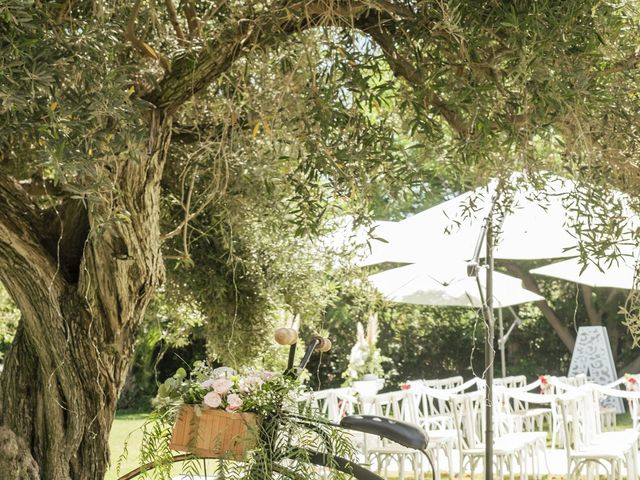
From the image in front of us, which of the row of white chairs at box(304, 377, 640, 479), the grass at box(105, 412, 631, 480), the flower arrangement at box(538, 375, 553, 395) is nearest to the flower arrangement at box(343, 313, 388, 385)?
the grass at box(105, 412, 631, 480)

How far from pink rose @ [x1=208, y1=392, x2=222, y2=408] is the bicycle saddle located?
44 centimetres

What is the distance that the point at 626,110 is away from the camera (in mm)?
3211

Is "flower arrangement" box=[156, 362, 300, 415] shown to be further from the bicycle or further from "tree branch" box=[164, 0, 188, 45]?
"tree branch" box=[164, 0, 188, 45]

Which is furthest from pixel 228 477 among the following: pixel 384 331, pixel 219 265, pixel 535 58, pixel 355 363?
pixel 384 331

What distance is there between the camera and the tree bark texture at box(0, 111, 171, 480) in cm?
380

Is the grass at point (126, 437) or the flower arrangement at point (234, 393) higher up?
the grass at point (126, 437)

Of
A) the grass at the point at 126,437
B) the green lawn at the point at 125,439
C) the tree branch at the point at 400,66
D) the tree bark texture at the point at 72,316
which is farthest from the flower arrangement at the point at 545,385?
the tree branch at the point at 400,66

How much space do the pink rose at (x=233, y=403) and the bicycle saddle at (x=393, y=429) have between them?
14.2 inches

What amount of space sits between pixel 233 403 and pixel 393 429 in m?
0.55

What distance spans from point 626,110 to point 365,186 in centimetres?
93

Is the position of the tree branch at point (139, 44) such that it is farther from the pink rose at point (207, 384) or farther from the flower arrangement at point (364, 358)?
the flower arrangement at point (364, 358)

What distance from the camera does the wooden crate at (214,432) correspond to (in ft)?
10.4

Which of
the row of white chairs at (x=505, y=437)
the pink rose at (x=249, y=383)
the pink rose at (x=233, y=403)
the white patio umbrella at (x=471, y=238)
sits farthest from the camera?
the white patio umbrella at (x=471, y=238)

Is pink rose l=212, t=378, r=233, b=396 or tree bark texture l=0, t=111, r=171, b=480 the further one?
tree bark texture l=0, t=111, r=171, b=480
